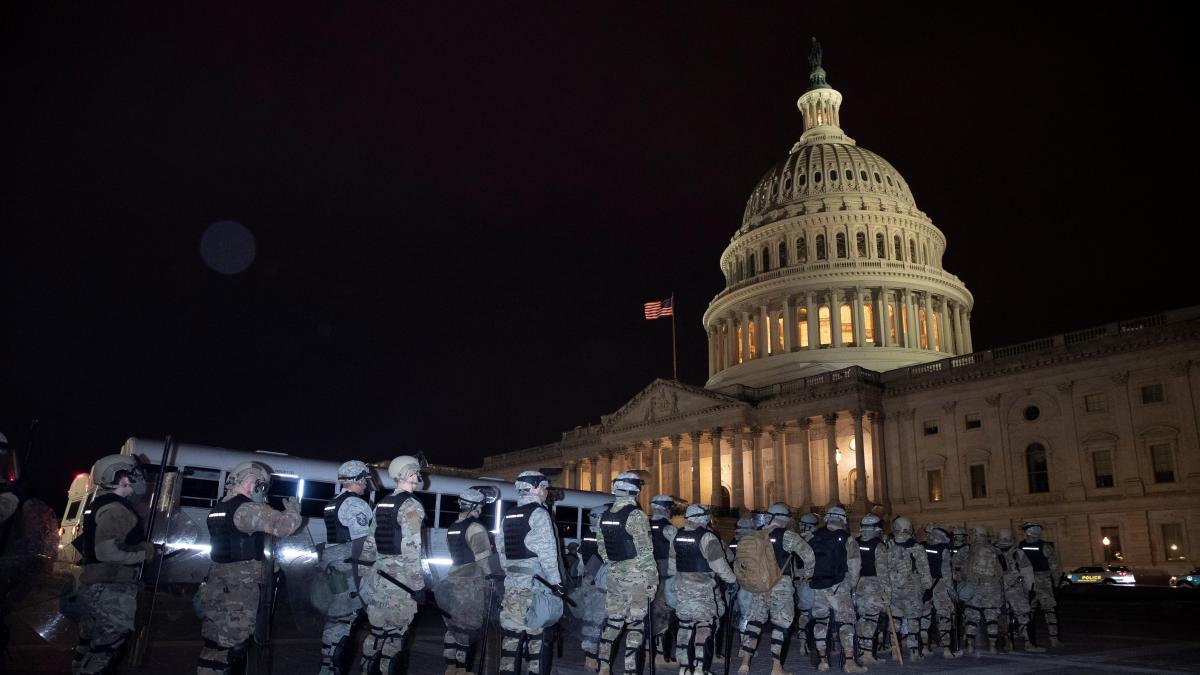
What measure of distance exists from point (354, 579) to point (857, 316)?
213 feet

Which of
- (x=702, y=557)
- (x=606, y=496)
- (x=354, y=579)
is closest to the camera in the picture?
(x=354, y=579)

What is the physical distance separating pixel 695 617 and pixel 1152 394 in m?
42.9

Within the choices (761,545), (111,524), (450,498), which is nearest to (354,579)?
(111,524)

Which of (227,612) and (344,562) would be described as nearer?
(227,612)

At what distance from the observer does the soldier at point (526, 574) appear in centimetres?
916

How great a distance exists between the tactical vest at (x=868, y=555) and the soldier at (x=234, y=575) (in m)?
9.47

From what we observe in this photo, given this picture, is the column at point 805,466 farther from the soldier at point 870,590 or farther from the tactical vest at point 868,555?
the tactical vest at point 868,555

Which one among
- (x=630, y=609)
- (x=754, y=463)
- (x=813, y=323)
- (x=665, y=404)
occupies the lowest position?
(x=630, y=609)

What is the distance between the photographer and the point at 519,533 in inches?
367

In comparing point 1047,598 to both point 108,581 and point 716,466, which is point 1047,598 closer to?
point 108,581

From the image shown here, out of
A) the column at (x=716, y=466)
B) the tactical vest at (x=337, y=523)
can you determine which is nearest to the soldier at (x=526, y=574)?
the tactical vest at (x=337, y=523)

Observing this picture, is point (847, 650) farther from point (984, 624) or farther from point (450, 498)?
point (450, 498)

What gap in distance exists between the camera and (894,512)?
171 feet

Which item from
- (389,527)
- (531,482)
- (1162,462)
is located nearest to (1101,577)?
(1162,462)
